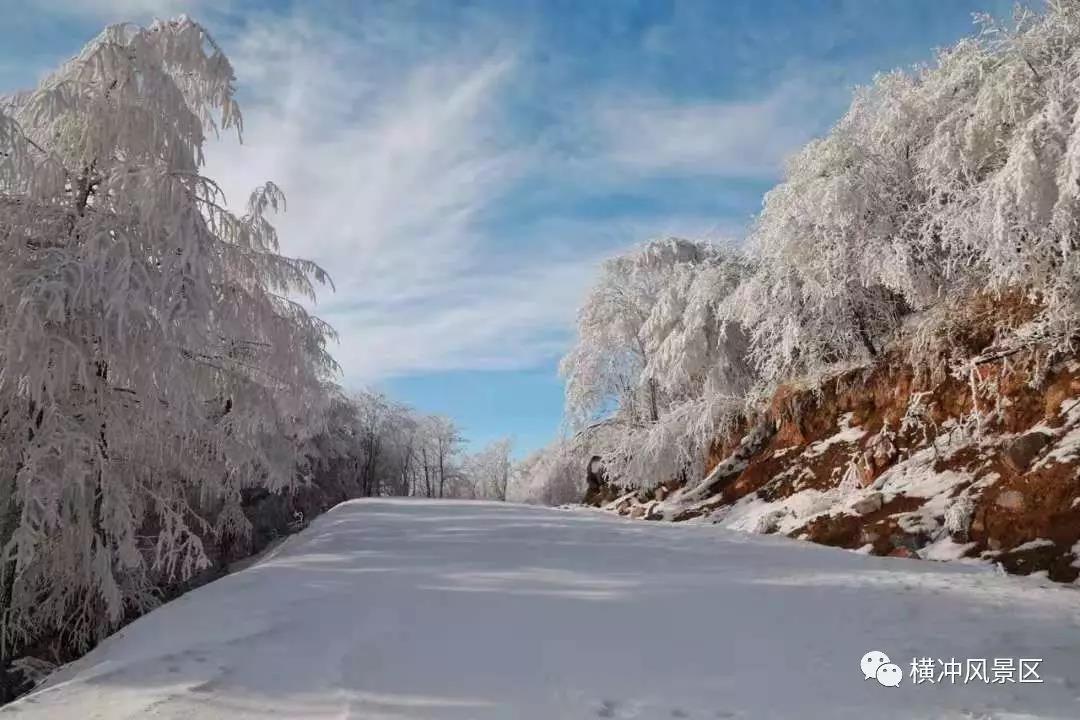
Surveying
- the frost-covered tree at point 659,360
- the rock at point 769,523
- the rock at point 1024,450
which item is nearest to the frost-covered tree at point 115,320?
the rock at point 769,523

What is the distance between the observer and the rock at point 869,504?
880 cm

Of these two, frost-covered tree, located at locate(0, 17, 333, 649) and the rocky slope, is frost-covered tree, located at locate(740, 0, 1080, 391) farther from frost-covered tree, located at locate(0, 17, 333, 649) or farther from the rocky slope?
frost-covered tree, located at locate(0, 17, 333, 649)

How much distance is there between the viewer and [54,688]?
12.0 feet

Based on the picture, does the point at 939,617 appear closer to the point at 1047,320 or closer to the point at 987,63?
the point at 1047,320

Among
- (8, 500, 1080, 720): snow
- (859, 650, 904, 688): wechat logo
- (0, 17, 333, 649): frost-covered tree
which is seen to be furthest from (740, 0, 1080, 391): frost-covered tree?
(0, 17, 333, 649): frost-covered tree

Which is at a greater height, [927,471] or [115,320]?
[115,320]

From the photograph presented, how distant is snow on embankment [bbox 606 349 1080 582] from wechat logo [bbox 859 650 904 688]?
3290 mm

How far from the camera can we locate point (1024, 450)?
24.3 ft

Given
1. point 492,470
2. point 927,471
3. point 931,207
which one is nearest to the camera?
point 927,471

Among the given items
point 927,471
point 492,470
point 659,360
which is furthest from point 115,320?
point 492,470

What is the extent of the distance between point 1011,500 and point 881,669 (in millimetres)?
4578

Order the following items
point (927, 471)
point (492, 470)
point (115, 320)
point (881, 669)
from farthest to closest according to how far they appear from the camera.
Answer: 1. point (492, 470)
2. point (927, 471)
3. point (115, 320)
4. point (881, 669)

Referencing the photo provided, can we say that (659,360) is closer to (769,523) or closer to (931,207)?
(769,523)

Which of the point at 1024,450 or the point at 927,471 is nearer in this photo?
the point at 1024,450
